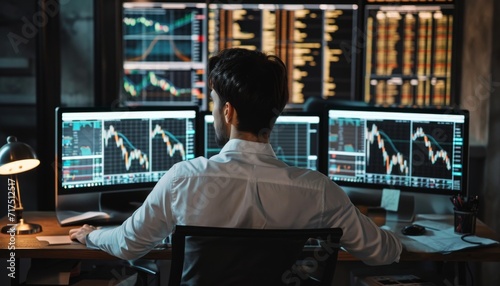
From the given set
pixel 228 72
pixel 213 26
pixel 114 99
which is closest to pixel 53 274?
pixel 228 72

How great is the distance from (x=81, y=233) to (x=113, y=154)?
1.66 feet

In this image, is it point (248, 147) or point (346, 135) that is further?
point (346, 135)

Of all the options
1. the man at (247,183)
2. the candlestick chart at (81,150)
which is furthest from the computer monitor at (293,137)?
the man at (247,183)

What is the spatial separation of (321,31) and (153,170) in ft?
6.88

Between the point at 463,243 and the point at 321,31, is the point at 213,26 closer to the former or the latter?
the point at 321,31

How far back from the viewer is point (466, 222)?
294 centimetres

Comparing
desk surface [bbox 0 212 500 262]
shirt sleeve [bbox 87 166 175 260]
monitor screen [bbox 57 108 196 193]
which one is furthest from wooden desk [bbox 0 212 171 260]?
monitor screen [bbox 57 108 196 193]

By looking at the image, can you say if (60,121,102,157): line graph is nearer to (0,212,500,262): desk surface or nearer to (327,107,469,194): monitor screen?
(0,212,500,262): desk surface

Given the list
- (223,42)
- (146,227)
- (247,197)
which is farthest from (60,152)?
(223,42)

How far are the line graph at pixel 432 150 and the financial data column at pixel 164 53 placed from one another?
2.09 meters

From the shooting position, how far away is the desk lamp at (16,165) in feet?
9.27

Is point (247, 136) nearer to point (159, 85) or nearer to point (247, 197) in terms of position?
point (247, 197)

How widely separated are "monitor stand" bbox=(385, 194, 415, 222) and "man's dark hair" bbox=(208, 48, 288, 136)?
1224 millimetres

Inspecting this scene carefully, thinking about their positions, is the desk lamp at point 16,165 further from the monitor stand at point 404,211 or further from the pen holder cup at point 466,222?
the pen holder cup at point 466,222
